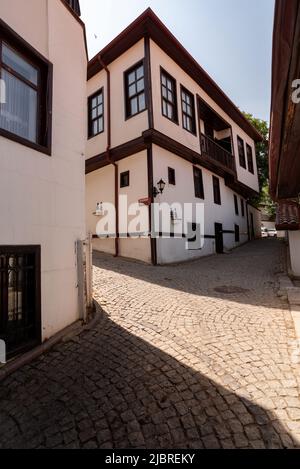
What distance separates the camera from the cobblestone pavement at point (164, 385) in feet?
7.38

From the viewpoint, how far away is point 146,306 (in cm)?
539

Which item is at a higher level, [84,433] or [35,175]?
[35,175]

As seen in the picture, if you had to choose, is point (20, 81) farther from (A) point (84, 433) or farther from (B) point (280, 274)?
(B) point (280, 274)

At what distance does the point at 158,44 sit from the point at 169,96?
6.71 ft

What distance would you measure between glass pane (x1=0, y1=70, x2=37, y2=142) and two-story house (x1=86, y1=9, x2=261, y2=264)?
610cm

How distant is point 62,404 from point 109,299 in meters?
3.07

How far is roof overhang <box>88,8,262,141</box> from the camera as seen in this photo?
9.98 metres

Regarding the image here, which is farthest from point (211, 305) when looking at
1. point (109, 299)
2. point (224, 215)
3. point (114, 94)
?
point (224, 215)

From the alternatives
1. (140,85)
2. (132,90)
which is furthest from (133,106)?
(140,85)

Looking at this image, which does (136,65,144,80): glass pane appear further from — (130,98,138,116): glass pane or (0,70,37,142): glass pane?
(0,70,37,142): glass pane

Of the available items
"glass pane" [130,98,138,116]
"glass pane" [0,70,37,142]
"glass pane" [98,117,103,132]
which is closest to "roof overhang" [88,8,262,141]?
"glass pane" [130,98,138,116]

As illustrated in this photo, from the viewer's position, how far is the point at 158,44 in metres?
10.9

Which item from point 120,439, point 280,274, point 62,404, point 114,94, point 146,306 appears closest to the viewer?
point 120,439

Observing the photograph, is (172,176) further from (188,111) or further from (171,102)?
(188,111)
